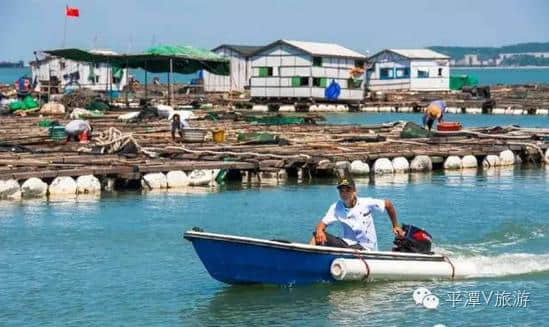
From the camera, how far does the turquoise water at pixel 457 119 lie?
57.8 m

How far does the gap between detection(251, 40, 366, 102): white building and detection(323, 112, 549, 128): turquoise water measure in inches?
99.2

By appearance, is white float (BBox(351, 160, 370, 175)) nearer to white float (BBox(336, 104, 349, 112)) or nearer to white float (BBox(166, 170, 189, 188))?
white float (BBox(166, 170, 189, 188))

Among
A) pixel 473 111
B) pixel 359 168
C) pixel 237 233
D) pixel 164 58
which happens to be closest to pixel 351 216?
pixel 237 233

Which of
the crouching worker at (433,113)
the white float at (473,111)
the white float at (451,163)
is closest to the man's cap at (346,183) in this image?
the white float at (451,163)

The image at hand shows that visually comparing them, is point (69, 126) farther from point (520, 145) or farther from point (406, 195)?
point (520, 145)

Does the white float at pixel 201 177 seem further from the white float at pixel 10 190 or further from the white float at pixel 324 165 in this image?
the white float at pixel 10 190

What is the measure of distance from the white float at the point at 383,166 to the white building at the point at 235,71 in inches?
1756

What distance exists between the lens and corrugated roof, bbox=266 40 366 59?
65.2 meters

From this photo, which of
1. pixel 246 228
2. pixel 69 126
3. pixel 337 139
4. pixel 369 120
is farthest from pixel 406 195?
pixel 369 120

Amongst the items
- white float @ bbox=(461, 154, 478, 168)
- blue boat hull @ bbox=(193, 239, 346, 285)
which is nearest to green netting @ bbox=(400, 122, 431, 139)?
white float @ bbox=(461, 154, 478, 168)

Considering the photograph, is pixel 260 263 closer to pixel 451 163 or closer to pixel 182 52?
pixel 451 163

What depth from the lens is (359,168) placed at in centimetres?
3106

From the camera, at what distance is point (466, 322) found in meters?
14.4

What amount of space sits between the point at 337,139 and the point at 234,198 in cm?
1043
